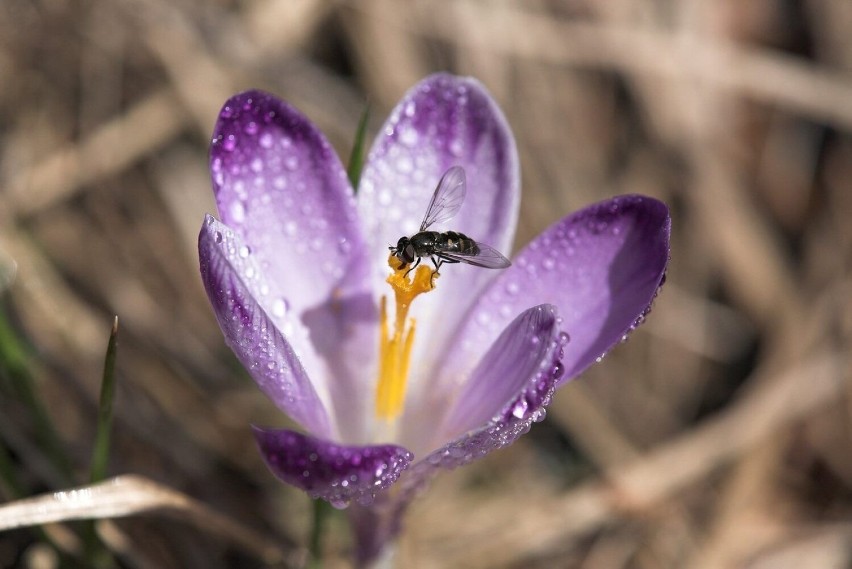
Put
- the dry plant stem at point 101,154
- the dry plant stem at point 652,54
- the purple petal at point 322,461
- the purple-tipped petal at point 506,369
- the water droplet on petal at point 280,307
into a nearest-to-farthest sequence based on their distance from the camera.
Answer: the purple petal at point 322,461
the purple-tipped petal at point 506,369
the water droplet on petal at point 280,307
the dry plant stem at point 101,154
the dry plant stem at point 652,54

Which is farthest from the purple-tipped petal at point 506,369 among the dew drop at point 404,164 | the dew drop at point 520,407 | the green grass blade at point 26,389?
the green grass blade at point 26,389

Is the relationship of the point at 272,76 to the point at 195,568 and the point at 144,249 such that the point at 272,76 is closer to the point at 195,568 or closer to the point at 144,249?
the point at 144,249

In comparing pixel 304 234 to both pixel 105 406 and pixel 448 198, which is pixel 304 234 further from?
pixel 105 406

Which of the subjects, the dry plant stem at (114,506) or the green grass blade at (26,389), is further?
the green grass blade at (26,389)

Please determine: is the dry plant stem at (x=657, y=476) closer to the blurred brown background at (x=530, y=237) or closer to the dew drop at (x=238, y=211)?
the blurred brown background at (x=530, y=237)

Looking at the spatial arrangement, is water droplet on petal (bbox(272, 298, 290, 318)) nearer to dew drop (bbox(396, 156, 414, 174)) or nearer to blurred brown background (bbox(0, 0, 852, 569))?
dew drop (bbox(396, 156, 414, 174))

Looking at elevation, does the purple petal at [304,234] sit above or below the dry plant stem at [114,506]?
above

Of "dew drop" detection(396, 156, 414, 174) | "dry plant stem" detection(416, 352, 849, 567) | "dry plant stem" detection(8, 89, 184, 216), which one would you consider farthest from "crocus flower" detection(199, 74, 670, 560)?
"dry plant stem" detection(8, 89, 184, 216)

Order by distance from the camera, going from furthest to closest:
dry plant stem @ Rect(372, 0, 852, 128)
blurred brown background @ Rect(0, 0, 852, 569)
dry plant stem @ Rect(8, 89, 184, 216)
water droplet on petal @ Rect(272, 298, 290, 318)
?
dry plant stem @ Rect(372, 0, 852, 128) → dry plant stem @ Rect(8, 89, 184, 216) → blurred brown background @ Rect(0, 0, 852, 569) → water droplet on petal @ Rect(272, 298, 290, 318)
